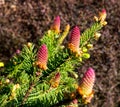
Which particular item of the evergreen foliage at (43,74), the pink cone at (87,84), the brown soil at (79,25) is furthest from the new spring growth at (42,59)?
the brown soil at (79,25)

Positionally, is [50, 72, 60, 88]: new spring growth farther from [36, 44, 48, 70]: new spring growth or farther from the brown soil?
the brown soil

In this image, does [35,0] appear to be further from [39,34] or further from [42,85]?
[42,85]

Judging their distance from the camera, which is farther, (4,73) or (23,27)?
(23,27)

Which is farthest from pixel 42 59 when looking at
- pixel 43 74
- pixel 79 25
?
pixel 79 25

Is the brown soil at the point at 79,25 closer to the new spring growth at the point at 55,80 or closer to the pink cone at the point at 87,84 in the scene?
the new spring growth at the point at 55,80

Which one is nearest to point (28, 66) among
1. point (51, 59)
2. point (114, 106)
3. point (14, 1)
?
point (51, 59)

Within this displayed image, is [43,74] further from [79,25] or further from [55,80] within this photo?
[79,25]

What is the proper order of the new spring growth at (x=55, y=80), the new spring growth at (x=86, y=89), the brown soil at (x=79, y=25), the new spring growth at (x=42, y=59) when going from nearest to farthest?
the new spring growth at (x=86, y=89)
the new spring growth at (x=42, y=59)
the new spring growth at (x=55, y=80)
the brown soil at (x=79, y=25)

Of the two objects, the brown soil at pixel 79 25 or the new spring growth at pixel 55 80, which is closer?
the new spring growth at pixel 55 80
